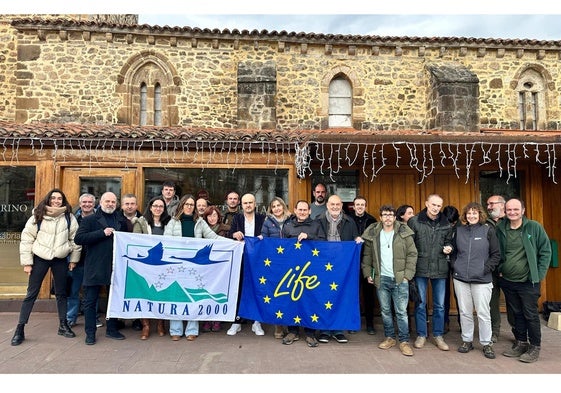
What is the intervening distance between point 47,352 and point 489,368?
16.2 ft

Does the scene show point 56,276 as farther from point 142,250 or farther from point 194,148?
point 194,148

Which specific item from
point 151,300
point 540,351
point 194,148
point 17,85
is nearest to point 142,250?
point 151,300

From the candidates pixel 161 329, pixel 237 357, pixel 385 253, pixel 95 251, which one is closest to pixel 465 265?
pixel 385 253

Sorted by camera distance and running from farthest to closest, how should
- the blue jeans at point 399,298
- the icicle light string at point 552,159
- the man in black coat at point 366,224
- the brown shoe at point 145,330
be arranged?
the icicle light string at point 552,159
the man in black coat at point 366,224
the brown shoe at point 145,330
the blue jeans at point 399,298

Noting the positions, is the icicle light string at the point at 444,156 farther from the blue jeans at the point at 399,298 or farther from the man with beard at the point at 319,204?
the blue jeans at the point at 399,298

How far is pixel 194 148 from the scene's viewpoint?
6516 millimetres

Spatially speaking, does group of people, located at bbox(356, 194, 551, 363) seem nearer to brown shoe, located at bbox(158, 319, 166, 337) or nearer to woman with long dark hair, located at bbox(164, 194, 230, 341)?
Result: woman with long dark hair, located at bbox(164, 194, 230, 341)

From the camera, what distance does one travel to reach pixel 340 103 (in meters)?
12.6

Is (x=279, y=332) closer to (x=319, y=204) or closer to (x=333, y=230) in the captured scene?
(x=333, y=230)

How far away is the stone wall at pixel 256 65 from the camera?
1147cm

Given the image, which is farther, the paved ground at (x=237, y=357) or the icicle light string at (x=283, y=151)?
the icicle light string at (x=283, y=151)

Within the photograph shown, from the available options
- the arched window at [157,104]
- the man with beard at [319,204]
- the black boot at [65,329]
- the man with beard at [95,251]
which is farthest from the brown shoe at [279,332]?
the arched window at [157,104]

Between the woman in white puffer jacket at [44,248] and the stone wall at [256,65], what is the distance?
6843 millimetres

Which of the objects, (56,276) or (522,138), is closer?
(56,276)
